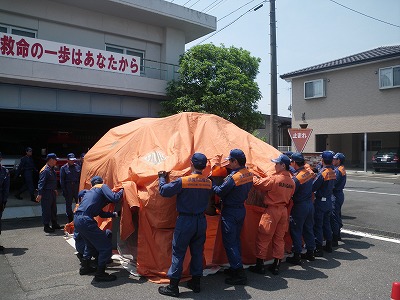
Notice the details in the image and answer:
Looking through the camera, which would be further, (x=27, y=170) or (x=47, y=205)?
(x=27, y=170)

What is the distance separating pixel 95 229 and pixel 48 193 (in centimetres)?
382

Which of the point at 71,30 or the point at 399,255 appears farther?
the point at 71,30

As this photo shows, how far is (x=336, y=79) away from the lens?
80.9 feet

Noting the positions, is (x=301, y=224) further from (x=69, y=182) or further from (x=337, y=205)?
(x=69, y=182)

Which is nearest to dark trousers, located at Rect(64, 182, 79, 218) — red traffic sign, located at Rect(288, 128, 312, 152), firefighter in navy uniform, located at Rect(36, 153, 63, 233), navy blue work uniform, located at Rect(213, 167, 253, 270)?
firefighter in navy uniform, located at Rect(36, 153, 63, 233)

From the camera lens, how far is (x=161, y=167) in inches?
240

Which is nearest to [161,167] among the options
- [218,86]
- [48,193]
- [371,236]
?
[48,193]

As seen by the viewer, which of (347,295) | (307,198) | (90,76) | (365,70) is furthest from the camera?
(365,70)

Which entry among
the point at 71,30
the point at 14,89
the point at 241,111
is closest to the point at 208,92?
the point at 241,111

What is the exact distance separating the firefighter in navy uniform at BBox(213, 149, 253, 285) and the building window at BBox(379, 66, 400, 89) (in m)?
20.2

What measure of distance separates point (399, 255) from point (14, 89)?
11.8 metres

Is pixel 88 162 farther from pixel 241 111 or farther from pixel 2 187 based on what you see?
pixel 241 111

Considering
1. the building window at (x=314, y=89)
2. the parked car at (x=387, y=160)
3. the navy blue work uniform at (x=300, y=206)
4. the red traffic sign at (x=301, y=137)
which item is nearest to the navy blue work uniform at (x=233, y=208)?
the navy blue work uniform at (x=300, y=206)

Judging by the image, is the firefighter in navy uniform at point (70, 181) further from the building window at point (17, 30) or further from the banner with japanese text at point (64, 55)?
the building window at point (17, 30)
